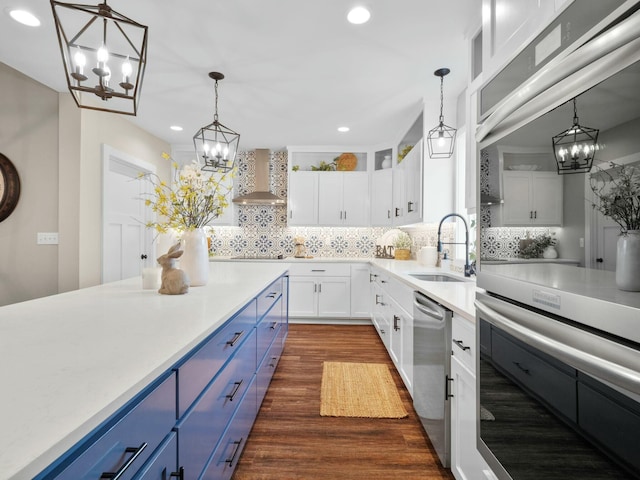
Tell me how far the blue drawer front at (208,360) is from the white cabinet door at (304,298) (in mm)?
2812

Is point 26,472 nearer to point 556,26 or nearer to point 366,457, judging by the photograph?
point 556,26

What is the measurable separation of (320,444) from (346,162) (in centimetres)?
389

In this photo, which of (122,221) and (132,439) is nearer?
(132,439)

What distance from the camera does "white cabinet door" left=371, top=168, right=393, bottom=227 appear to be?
15.0 feet

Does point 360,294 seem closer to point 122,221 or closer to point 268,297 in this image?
point 268,297

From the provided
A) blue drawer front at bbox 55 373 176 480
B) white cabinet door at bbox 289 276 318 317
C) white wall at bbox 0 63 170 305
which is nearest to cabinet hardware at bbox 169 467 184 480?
blue drawer front at bbox 55 373 176 480

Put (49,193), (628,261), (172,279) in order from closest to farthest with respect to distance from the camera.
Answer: (628,261)
(172,279)
(49,193)

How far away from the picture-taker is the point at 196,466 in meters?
1.06

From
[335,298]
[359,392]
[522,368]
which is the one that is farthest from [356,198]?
[522,368]

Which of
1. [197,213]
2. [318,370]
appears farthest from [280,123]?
[318,370]

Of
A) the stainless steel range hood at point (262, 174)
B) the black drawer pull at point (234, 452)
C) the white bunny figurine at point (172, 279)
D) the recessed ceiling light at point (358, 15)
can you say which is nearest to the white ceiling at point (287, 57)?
the recessed ceiling light at point (358, 15)

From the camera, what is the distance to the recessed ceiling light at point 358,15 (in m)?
1.99

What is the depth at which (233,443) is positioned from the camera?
4.97 feet

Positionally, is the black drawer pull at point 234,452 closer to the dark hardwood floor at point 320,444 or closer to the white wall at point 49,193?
the dark hardwood floor at point 320,444
